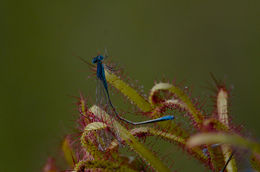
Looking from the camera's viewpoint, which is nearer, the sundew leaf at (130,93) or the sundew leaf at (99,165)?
the sundew leaf at (99,165)

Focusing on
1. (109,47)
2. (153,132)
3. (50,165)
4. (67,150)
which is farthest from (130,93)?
(109,47)

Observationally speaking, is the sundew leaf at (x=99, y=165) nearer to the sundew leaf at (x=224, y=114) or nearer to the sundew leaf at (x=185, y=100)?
the sundew leaf at (x=185, y=100)

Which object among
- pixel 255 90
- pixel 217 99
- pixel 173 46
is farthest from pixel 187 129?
pixel 173 46

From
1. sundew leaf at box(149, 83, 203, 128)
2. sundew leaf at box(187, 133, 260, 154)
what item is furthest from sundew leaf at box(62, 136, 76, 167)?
sundew leaf at box(187, 133, 260, 154)

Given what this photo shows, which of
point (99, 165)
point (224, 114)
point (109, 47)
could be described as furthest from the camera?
point (109, 47)

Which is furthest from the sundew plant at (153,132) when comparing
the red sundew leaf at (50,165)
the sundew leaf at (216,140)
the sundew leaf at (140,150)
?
the red sundew leaf at (50,165)

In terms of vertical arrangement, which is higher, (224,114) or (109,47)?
(109,47)

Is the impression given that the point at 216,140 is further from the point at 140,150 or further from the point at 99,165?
the point at 99,165
